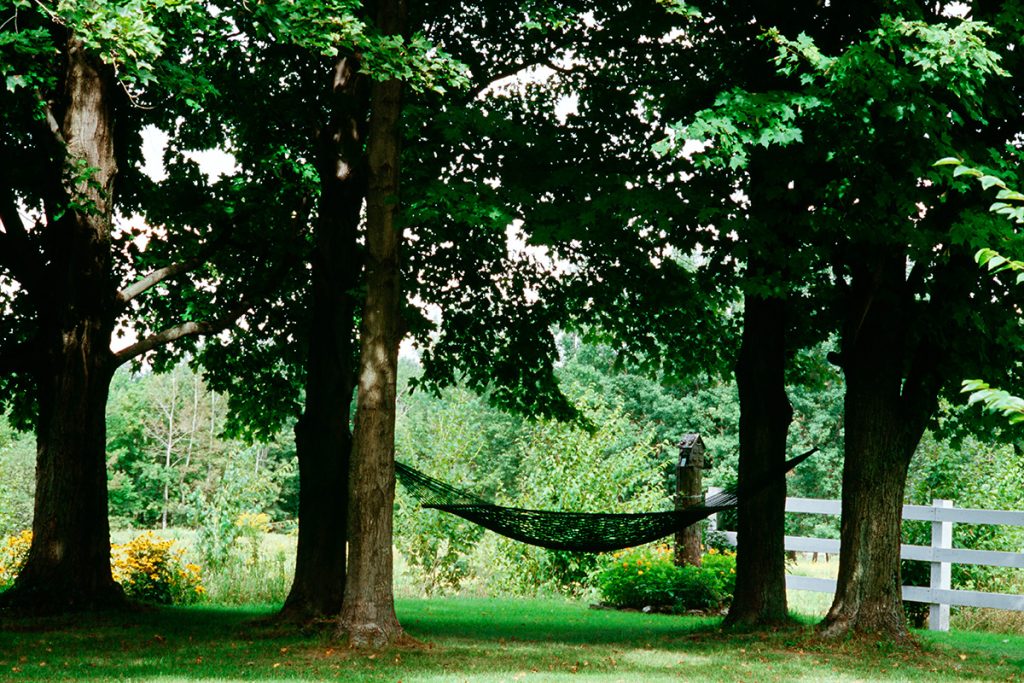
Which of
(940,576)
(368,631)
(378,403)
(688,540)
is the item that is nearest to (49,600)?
(368,631)

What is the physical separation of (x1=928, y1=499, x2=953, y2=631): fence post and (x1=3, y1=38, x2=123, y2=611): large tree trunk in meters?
8.01

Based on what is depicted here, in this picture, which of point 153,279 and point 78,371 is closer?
point 78,371

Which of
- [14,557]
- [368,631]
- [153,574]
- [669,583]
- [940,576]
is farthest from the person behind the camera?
[14,557]

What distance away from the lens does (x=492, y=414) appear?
135ft

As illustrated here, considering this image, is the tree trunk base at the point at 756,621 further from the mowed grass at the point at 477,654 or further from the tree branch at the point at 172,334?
the tree branch at the point at 172,334

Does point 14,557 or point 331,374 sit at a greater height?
point 331,374

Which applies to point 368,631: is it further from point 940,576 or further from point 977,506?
point 977,506

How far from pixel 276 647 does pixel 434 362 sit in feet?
14.8

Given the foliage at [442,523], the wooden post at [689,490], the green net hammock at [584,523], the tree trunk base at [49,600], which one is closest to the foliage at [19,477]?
the foliage at [442,523]

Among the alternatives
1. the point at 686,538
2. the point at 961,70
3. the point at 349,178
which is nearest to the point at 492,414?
the point at 686,538

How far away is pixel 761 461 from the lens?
29.6 feet

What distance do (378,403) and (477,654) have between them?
6.44ft

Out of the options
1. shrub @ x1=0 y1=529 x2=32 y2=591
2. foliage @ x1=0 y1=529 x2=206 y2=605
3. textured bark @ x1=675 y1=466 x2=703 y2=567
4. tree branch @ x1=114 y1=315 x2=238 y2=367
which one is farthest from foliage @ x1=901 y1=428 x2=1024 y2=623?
shrub @ x1=0 y1=529 x2=32 y2=591

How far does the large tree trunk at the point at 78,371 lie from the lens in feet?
29.7
